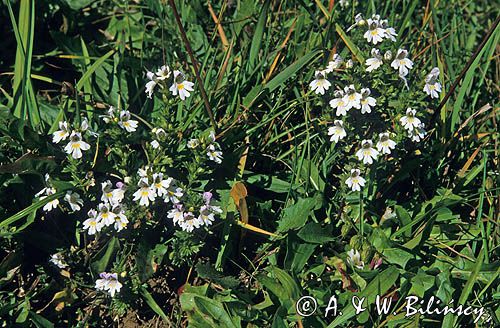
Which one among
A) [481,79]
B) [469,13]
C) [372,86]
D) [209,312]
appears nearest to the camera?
[209,312]

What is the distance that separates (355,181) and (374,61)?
1.37 ft

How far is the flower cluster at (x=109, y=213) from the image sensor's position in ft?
7.47

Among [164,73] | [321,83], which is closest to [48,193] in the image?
[164,73]

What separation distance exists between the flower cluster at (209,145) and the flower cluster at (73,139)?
0.35 meters

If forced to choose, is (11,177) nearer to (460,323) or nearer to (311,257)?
(311,257)

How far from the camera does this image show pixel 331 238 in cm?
242

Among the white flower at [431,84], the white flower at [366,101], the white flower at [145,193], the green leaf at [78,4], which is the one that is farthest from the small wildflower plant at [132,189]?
the green leaf at [78,4]

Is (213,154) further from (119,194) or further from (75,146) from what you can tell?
(75,146)

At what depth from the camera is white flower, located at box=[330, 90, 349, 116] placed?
2383 millimetres

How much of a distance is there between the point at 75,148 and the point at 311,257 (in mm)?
922

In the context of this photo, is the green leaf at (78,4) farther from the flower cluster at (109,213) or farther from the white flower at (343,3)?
the flower cluster at (109,213)

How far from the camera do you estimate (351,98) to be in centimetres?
238

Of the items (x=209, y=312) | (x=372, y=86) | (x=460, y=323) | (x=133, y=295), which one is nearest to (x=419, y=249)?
(x=460, y=323)

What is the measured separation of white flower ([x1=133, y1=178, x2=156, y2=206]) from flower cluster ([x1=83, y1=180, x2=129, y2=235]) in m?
0.07
